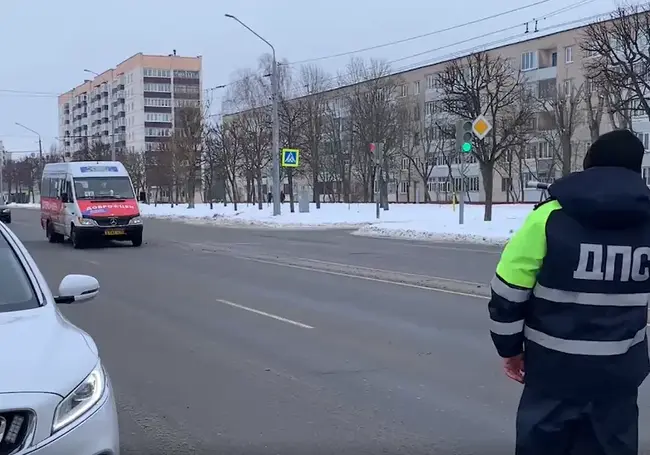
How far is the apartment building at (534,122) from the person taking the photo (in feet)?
209

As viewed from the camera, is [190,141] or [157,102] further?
[157,102]

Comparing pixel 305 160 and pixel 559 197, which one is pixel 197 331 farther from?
pixel 305 160

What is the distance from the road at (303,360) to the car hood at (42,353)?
1.30 meters

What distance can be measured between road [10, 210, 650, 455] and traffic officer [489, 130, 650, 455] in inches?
82.9

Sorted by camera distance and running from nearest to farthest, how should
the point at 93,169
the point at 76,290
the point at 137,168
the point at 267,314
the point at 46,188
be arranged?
the point at 76,290
the point at 267,314
the point at 93,169
the point at 46,188
the point at 137,168

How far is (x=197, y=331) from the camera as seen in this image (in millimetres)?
9453

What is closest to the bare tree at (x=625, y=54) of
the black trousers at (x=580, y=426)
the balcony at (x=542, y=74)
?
the black trousers at (x=580, y=426)

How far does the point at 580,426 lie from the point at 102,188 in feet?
71.8

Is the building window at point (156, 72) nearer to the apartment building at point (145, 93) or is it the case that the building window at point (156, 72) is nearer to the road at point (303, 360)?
the apartment building at point (145, 93)

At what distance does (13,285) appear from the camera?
484 centimetres

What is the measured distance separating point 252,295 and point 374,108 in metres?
45.7

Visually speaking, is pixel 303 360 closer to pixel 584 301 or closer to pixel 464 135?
pixel 584 301

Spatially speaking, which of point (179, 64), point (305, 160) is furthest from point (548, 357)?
point (179, 64)

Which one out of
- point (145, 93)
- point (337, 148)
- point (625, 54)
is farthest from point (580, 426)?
point (145, 93)
